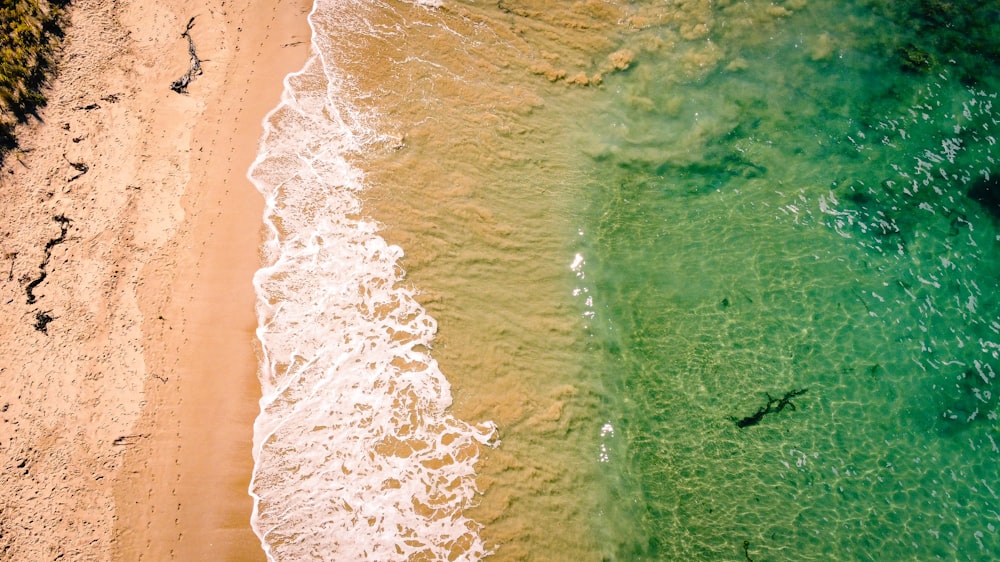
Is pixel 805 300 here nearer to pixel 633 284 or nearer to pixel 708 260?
pixel 708 260

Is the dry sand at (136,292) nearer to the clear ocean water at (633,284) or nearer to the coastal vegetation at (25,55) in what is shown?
the coastal vegetation at (25,55)

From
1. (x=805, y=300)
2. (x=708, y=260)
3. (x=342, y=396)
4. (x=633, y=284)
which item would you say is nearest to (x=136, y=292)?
(x=342, y=396)

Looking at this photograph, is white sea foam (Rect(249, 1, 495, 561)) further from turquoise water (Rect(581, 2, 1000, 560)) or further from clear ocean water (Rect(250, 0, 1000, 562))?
turquoise water (Rect(581, 2, 1000, 560))

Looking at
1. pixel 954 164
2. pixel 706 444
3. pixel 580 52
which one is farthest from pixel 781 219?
pixel 580 52

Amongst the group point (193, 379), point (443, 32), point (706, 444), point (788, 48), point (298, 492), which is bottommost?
point (706, 444)

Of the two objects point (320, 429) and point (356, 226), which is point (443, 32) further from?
point (320, 429)

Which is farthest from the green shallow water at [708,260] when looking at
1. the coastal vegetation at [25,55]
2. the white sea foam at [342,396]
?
the coastal vegetation at [25,55]

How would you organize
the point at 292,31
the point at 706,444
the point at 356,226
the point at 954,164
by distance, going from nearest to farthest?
the point at 706,444 < the point at 356,226 < the point at 954,164 < the point at 292,31
